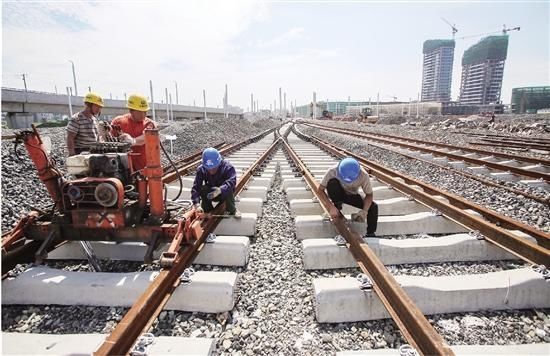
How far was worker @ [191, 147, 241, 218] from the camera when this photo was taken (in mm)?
4047

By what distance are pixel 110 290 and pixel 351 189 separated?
9.71ft

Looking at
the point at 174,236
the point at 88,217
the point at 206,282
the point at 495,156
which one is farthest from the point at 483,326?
the point at 495,156

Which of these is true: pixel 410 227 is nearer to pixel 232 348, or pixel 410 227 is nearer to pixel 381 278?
pixel 381 278

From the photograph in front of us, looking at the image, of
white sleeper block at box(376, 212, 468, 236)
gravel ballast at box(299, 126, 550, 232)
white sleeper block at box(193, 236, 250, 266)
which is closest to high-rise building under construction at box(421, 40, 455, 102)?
gravel ballast at box(299, 126, 550, 232)

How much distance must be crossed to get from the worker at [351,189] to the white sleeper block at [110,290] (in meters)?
1.80

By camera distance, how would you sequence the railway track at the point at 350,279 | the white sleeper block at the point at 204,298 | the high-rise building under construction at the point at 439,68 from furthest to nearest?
the high-rise building under construction at the point at 439,68 → the white sleeper block at the point at 204,298 → the railway track at the point at 350,279

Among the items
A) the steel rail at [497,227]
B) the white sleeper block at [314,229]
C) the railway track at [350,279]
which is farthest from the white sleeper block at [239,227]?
the steel rail at [497,227]

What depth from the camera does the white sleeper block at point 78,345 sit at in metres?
1.94

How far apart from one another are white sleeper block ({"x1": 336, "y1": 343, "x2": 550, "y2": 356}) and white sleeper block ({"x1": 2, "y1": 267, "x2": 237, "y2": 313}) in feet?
3.42

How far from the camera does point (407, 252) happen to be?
3193mm

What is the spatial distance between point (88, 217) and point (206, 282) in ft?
4.43

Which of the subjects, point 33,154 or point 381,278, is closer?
point 381,278

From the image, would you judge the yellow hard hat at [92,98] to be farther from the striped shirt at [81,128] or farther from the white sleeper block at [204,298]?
the white sleeper block at [204,298]

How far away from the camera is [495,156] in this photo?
349 inches
